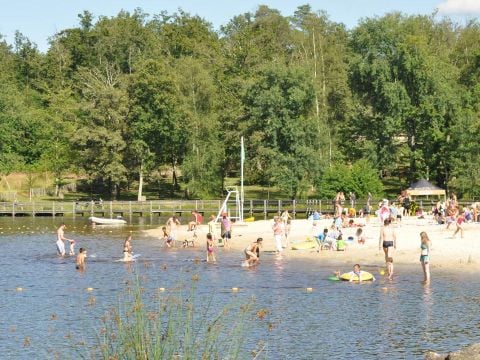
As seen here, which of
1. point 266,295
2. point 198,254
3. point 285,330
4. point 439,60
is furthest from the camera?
point 439,60

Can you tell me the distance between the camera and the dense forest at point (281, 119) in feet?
253

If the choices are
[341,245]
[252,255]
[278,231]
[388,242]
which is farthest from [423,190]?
[388,242]

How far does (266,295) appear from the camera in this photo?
30047mm

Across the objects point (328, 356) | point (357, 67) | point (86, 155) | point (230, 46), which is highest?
point (230, 46)

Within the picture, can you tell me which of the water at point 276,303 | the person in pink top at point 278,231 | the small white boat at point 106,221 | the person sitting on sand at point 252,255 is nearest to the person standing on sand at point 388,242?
the water at point 276,303

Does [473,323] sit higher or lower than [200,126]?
lower

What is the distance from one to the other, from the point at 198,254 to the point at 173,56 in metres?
68.3

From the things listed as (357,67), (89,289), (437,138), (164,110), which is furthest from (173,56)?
(89,289)

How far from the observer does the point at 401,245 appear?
40.8 metres

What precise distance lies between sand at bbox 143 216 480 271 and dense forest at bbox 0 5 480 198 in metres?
22.8

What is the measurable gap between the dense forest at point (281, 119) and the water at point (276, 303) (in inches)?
Result: 1392

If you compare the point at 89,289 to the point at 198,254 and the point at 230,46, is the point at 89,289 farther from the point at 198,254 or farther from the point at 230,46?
the point at 230,46

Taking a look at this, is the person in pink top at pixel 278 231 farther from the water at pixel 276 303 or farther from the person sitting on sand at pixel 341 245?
the person sitting on sand at pixel 341 245

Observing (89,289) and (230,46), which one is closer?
(89,289)
